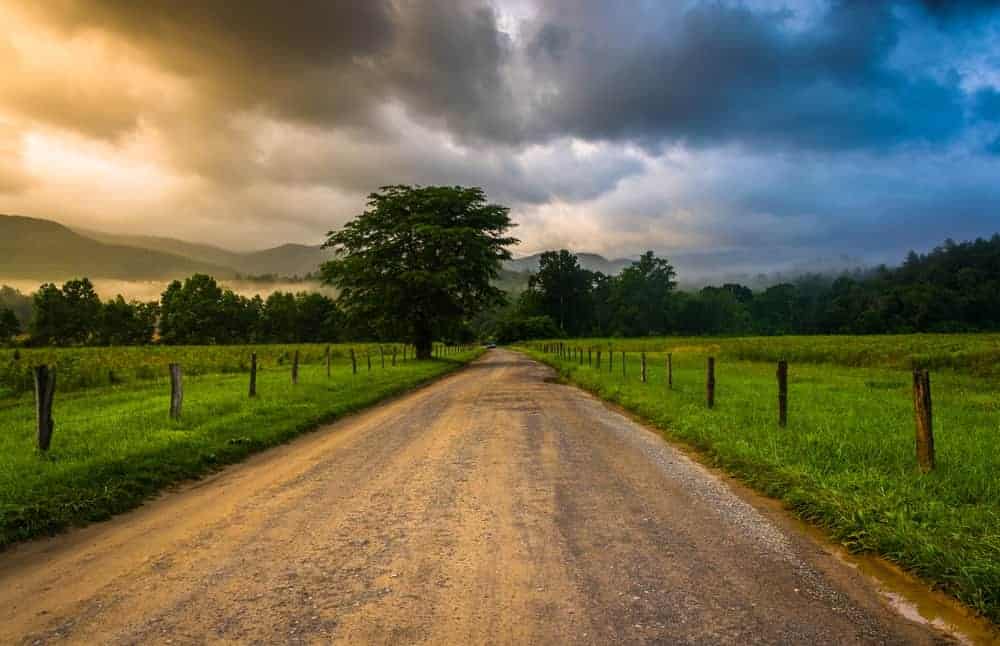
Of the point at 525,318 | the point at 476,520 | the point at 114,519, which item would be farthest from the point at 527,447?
the point at 525,318

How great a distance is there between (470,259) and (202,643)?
36.9 m

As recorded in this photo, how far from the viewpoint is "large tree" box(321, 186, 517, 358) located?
39.2 meters

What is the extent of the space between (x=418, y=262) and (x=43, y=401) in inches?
1261

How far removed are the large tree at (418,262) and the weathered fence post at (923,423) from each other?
31.5 m

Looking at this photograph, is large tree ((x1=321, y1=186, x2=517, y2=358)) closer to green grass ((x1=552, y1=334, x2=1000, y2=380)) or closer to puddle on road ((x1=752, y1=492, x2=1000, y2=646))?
green grass ((x1=552, y1=334, x2=1000, y2=380))

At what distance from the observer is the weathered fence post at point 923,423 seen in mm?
7387

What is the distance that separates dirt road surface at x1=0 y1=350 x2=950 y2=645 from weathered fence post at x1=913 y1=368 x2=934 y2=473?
98.2 inches

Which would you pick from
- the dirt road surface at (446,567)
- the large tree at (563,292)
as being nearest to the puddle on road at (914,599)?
the dirt road surface at (446,567)

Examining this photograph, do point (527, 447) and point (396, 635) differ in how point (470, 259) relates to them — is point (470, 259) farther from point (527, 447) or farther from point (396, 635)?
point (396, 635)

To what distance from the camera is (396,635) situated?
141 inches

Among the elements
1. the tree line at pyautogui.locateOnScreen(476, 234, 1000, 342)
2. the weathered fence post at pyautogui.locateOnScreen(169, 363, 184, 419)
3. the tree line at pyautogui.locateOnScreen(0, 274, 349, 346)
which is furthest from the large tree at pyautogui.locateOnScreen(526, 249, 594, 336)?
the weathered fence post at pyautogui.locateOnScreen(169, 363, 184, 419)

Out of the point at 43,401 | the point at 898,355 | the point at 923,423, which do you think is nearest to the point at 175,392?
the point at 43,401

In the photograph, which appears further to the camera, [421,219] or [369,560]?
[421,219]

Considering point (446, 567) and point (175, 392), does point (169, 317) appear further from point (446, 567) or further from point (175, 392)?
point (446, 567)
